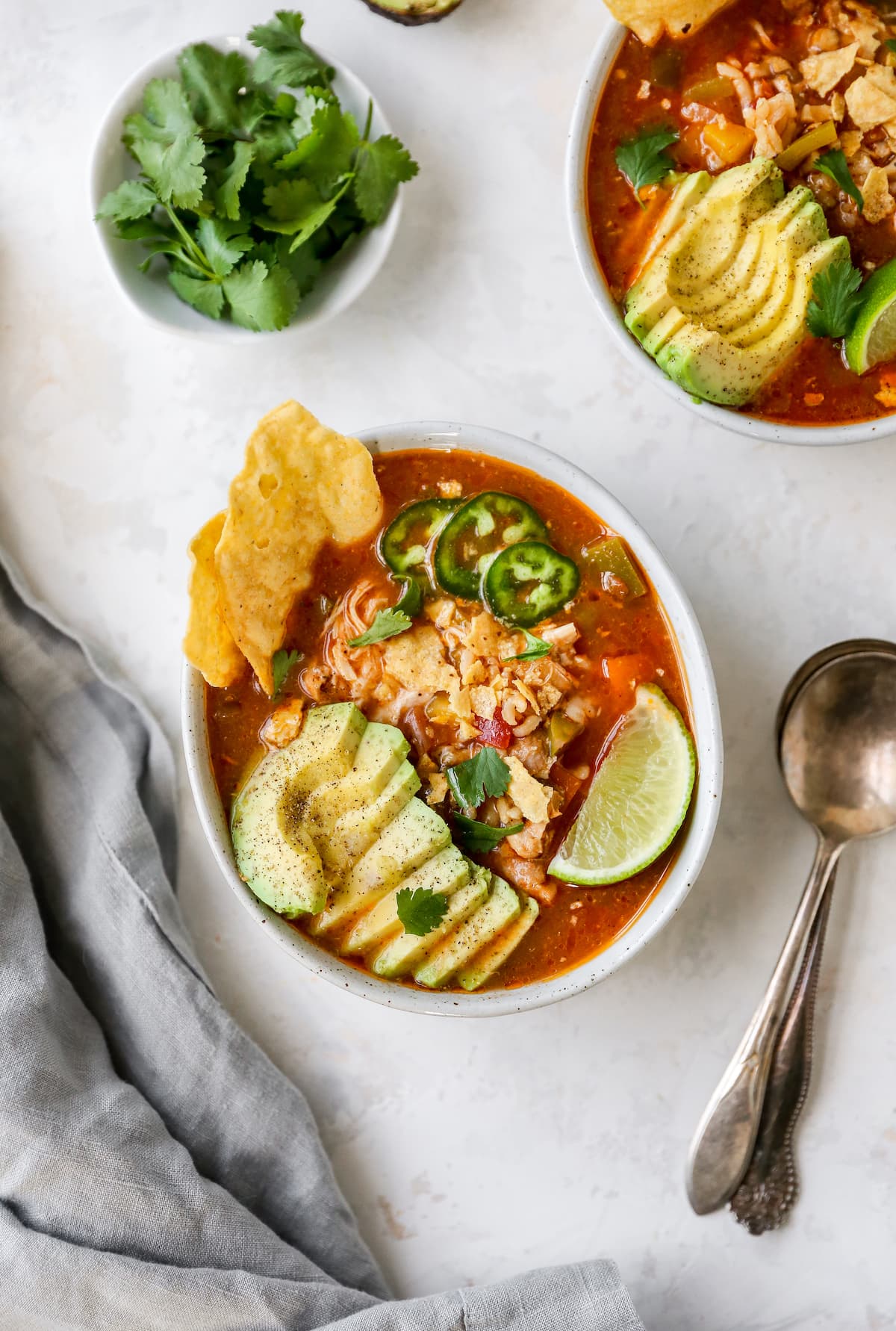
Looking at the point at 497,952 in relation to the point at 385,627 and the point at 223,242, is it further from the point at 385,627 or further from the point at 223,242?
the point at 223,242

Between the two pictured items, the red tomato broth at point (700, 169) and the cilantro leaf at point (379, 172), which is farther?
the cilantro leaf at point (379, 172)

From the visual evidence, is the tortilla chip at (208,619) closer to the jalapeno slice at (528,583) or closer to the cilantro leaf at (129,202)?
the jalapeno slice at (528,583)

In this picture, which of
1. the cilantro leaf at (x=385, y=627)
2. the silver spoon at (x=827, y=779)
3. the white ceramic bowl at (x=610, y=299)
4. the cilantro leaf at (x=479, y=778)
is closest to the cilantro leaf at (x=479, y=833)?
the cilantro leaf at (x=479, y=778)

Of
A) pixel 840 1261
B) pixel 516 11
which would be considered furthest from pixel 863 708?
pixel 516 11

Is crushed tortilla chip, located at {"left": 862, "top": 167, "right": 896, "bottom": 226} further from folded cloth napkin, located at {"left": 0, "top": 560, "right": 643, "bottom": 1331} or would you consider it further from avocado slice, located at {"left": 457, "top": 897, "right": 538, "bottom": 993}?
folded cloth napkin, located at {"left": 0, "top": 560, "right": 643, "bottom": 1331}

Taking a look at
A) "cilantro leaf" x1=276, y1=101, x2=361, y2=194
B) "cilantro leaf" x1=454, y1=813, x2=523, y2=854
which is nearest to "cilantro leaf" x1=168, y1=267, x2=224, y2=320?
"cilantro leaf" x1=276, y1=101, x2=361, y2=194

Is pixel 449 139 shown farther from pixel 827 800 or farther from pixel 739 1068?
pixel 739 1068
